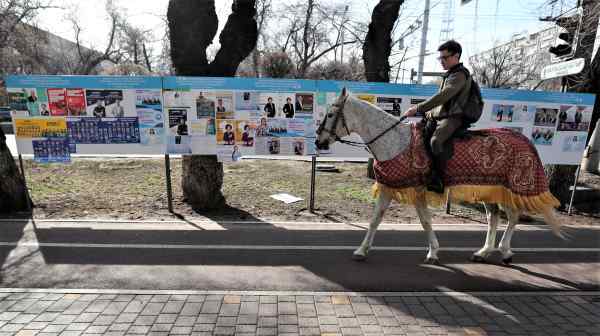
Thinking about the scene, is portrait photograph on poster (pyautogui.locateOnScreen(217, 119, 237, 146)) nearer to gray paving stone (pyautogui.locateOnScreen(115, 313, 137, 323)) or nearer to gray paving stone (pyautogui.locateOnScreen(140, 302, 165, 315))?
gray paving stone (pyautogui.locateOnScreen(140, 302, 165, 315))

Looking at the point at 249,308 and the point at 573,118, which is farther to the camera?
the point at 573,118

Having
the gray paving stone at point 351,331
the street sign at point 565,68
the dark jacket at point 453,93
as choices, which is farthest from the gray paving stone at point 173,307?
the street sign at point 565,68

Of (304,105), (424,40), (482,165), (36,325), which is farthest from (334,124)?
(424,40)

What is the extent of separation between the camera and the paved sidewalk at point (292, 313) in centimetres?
274

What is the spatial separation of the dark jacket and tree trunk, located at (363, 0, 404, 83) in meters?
4.57

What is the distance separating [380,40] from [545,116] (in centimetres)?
411

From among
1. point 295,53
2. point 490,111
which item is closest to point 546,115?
point 490,111

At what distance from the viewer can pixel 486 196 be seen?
13.1 feet

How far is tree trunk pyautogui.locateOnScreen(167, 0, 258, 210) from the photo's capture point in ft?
18.8

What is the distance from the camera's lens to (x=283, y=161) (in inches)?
443

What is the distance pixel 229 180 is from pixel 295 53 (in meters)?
26.5

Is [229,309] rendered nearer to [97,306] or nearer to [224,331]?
[224,331]

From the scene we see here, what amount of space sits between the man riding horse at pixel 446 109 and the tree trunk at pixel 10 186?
271 inches

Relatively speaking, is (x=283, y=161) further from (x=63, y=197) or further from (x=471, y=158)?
(x=471, y=158)
